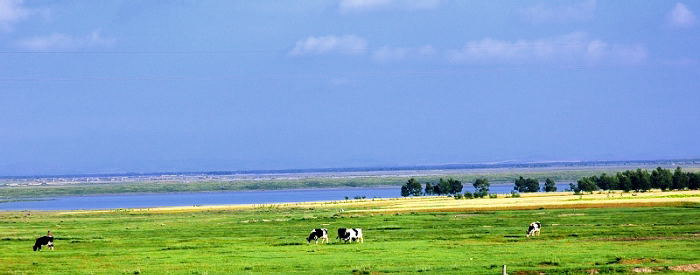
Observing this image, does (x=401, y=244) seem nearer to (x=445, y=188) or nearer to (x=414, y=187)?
(x=445, y=188)

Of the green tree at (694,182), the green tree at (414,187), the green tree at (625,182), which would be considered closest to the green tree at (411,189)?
the green tree at (414,187)

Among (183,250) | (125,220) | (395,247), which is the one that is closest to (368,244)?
(395,247)

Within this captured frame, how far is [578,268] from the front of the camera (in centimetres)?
3712

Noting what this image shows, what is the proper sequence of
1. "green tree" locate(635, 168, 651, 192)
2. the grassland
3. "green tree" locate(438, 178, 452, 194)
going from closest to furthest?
the grassland < "green tree" locate(635, 168, 651, 192) < "green tree" locate(438, 178, 452, 194)

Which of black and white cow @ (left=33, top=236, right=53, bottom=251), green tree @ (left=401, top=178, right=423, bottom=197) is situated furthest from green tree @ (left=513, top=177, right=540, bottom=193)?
black and white cow @ (left=33, top=236, right=53, bottom=251)

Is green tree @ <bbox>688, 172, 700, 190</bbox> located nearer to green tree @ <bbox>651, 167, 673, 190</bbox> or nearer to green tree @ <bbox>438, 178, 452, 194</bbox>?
green tree @ <bbox>651, 167, 673, 190</bbox>

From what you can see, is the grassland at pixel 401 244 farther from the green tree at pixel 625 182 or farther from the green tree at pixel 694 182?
the green tree at pixel 625 182

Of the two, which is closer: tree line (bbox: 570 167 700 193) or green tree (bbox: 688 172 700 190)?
green tree (bbox: 688 172 700 190)

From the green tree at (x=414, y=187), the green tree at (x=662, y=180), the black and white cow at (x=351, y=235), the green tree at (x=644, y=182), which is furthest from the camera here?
the green tree at (x=414, y=187)

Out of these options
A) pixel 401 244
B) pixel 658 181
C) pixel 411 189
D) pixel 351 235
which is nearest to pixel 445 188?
pixel 411 189

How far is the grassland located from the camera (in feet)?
132

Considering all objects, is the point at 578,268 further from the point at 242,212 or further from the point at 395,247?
the point at 242,212

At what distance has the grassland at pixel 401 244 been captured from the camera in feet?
132

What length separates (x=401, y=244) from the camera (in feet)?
169
